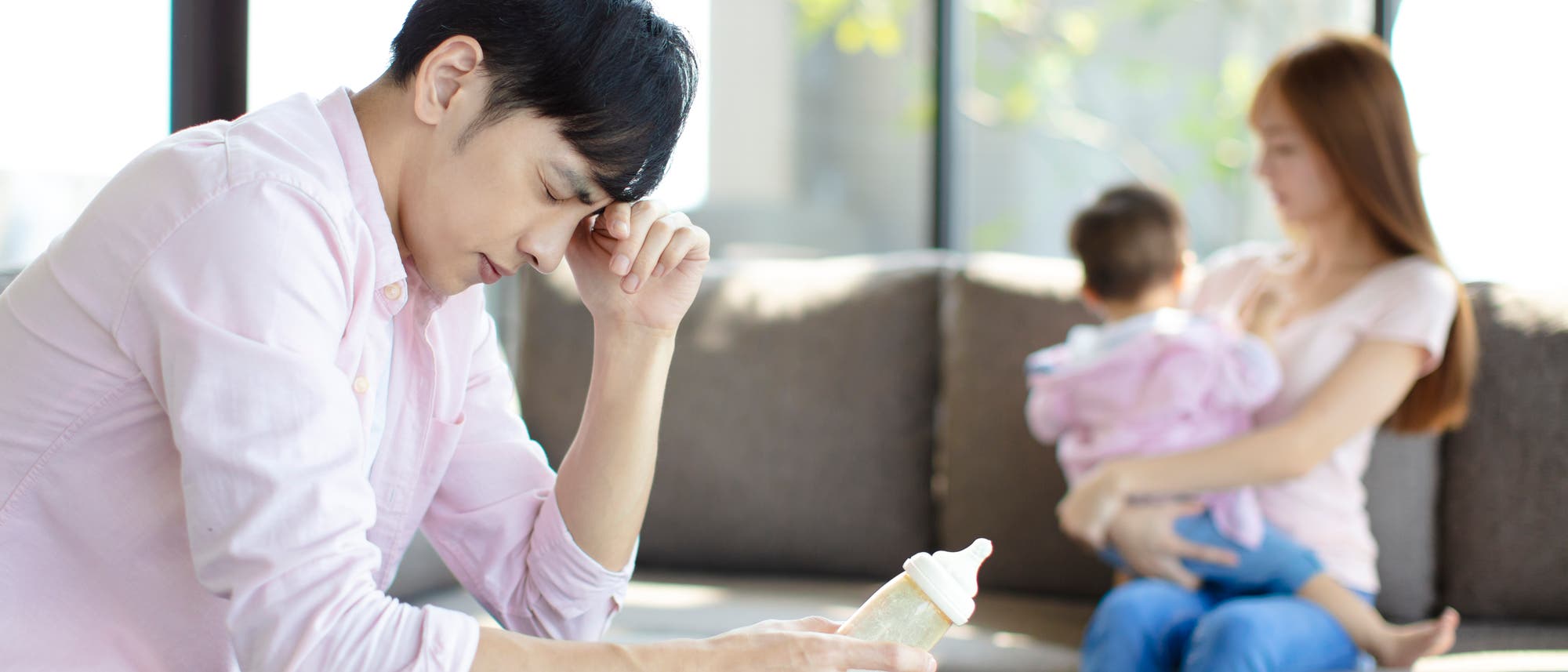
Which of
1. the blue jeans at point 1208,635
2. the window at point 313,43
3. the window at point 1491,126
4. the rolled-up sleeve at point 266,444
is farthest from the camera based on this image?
the window at point 1491,126

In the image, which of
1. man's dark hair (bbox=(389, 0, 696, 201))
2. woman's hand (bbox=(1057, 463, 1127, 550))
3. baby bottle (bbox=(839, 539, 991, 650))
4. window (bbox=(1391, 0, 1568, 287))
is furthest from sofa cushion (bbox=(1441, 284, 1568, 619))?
man's dark hair (bbox=(389, 0, 696, 201))

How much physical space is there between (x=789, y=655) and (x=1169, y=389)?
119 cm

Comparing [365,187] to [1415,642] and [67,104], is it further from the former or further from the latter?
[1415,642]

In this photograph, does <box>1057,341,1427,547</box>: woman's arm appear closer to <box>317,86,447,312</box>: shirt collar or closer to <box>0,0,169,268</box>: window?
<box>317,86,447,312</box>: shirt collar

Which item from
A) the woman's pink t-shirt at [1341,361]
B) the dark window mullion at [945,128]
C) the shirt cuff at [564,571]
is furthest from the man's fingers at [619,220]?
the dark window mullion at [945,128]

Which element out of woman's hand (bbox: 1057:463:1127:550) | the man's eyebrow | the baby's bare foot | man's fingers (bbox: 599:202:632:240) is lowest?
the baby's bare foot

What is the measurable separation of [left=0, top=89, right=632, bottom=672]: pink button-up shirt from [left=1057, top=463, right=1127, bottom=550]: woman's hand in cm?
113

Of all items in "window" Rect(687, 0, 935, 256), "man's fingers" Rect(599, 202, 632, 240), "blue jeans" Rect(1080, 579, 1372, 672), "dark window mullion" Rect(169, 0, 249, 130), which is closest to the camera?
"man's fingers" Rect(599, 202, 632, 240)

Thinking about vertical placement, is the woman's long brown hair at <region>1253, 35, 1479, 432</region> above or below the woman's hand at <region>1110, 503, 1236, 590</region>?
above

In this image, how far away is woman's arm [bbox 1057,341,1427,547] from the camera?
5.77ft

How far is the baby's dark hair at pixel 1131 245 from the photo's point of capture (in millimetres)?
1961

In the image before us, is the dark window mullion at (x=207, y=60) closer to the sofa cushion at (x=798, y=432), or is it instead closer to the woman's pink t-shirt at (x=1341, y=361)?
the sofa cushion at (x=798, y=432)

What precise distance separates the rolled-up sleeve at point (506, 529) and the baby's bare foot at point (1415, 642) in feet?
3.76

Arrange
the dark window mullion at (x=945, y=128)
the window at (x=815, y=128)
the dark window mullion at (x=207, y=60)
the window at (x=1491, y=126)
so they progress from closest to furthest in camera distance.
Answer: the dark window mullion at (x=207, y=60) → the window at (x=1491, y=126) → the dark window mullion at (x=945, y=128) → the window at (x=815, y=128)
